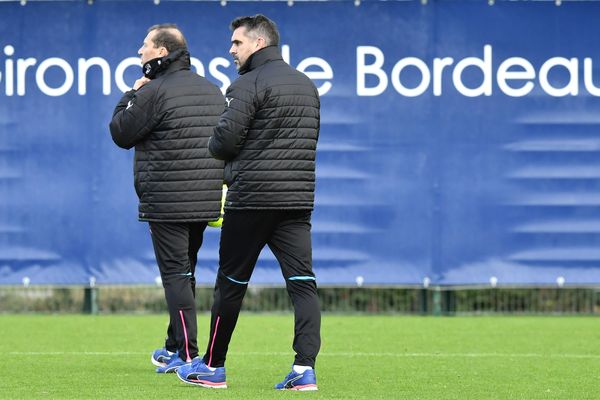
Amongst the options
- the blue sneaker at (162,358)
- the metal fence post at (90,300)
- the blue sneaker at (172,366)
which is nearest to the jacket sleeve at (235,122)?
the blue sneaker at (172,366)

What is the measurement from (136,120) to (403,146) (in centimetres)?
448

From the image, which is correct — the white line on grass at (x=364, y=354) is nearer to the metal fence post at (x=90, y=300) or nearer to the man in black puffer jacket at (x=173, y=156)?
the man in black puffer jacket at (x=173, y=156)

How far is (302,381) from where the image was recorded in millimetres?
7289

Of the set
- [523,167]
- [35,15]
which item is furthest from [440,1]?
[35,15]

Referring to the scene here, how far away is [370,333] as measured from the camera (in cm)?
1107

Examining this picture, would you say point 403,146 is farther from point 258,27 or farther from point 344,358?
point 258,27

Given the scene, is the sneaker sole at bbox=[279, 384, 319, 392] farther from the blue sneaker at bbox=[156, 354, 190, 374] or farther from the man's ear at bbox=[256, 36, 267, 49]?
the man's ear at bbox=[256, 36, 267, 49]

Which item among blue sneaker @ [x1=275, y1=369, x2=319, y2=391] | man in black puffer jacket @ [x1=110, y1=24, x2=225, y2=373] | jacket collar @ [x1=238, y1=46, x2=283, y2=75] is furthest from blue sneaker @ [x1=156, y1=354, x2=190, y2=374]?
jacket collar @ [x1=238, y1=46, x2=283, y2=75]

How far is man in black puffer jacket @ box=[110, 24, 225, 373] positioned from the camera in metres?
7.95

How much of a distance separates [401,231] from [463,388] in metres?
4.49

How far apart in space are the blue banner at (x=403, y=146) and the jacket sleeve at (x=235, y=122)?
195 inches

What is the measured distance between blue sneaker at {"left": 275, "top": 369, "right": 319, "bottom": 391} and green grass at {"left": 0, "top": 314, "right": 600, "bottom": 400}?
0.25 ft

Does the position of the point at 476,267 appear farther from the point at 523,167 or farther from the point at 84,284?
the point at 84,284

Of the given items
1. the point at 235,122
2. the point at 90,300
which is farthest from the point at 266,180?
the point at 90,300
